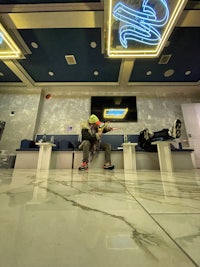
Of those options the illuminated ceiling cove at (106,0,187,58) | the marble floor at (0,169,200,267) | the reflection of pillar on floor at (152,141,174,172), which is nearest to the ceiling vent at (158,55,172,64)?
the illuminated ceiling cove at (106,0,187,58)

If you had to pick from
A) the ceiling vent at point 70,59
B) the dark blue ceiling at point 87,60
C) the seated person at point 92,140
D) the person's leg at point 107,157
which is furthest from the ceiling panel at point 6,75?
the person's leg at point 107,157

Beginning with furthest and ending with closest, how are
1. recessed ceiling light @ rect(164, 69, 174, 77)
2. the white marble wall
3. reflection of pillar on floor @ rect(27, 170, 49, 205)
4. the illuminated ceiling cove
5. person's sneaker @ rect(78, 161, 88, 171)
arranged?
1. the white marble wall
2. recessed ceiling light @ rect(164, 69, 174, 77)
3. person's sneaker @ rect(78, 161, 88, 171)
4. the illuminated ceiling cove
5. reflection of pillar on floor @ rect(27, 170, 49, 205)

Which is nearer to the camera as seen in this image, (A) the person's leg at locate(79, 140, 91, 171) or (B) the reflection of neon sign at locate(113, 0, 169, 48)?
(B) the reflection of neon sign at locate(113, 0, 169, 48)

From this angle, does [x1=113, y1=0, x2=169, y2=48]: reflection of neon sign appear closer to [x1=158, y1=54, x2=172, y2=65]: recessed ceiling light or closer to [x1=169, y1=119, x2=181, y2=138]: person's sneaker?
[x1=158, y1=54, x2=172, y2=65]: recessed ceiling light

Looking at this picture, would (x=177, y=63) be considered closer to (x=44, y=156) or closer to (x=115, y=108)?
(x=115, y=108)

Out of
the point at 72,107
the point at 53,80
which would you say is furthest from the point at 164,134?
the point at 53,80

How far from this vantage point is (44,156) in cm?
312

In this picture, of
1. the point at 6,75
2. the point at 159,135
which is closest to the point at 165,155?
the point at 159,135

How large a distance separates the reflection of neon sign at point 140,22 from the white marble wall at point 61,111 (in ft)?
7.66

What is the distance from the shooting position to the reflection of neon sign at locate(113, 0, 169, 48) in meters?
2.31

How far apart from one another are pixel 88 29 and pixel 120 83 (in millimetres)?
2062

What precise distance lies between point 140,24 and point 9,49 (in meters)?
2.95

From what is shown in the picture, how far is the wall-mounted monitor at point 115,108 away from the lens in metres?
4.91

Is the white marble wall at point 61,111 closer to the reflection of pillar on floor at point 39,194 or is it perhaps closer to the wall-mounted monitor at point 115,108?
the wall-mounted monitor at point 115,108
